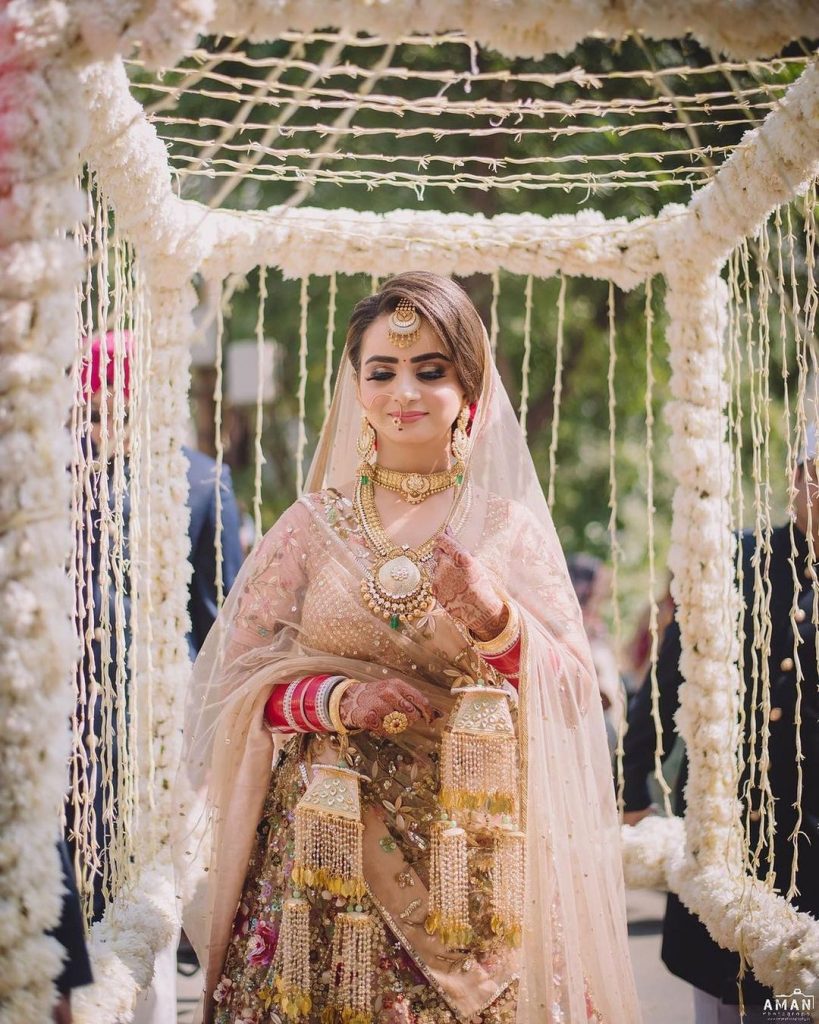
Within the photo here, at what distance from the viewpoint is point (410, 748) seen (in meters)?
2.61

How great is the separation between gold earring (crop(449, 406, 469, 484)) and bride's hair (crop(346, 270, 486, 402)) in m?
0.05

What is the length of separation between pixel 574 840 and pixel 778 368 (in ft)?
18.1

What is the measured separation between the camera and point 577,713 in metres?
2.61

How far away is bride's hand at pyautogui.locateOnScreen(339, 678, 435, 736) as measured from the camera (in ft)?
7.95

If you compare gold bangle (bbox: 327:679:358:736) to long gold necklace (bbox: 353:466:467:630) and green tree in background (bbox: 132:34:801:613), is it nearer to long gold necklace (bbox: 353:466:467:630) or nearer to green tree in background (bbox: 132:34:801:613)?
long gold necklace (bbox: 353:466:467:630)

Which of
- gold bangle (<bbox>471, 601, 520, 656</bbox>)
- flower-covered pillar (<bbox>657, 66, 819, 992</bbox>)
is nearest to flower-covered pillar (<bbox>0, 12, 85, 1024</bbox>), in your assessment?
gold bangle (<bbox>471, 601, 520, 656</bbox>)

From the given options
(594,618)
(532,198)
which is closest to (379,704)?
(532,198)

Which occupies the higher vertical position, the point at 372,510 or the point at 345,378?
the point at 345,378

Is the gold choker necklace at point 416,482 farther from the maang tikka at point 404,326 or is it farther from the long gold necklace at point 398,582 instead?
the maang tikka at point 404,326

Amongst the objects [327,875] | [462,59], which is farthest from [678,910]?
[462,59]

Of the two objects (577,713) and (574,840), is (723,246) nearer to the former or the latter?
(577,713)

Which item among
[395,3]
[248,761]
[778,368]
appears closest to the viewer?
[395,3]

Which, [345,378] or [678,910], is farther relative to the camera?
[678,910]

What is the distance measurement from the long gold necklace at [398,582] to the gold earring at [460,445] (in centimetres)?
18
